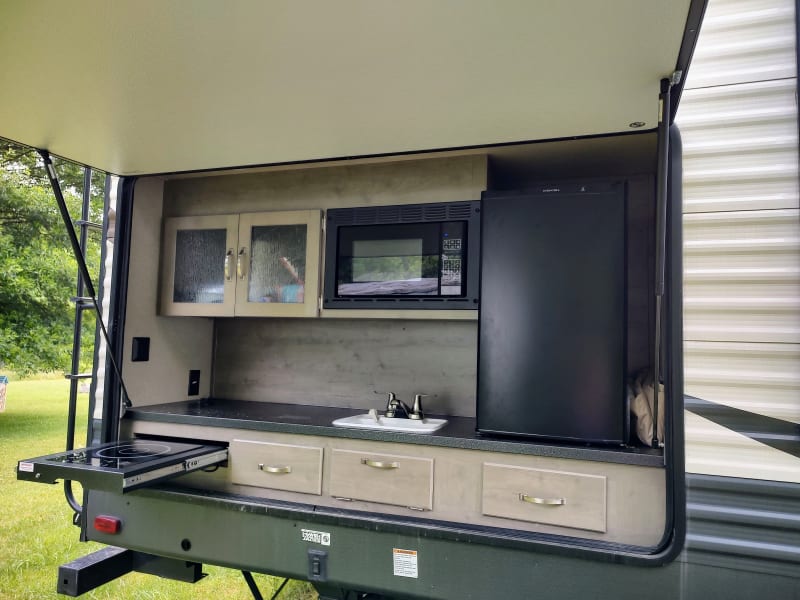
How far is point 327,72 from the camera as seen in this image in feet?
5.50

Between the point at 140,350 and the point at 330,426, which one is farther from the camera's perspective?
the point at 140,350

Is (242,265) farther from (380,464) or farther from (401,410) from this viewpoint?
(380,464)

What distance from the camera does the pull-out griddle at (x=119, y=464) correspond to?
1909 millimetres

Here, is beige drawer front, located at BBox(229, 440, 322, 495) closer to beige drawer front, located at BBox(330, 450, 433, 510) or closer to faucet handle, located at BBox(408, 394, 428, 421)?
beige drawer front, located at BBox(330, 450, 433, 510)

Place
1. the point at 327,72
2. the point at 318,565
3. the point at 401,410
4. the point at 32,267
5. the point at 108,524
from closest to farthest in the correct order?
the point at 327,72 < the point at 318,565 < the point at 108,524 < the point at 401,410 < the point at 32,267

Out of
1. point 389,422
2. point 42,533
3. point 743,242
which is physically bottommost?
point 42,533

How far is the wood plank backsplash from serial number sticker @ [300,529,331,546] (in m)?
0.89

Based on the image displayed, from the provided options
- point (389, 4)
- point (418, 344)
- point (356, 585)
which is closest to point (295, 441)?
point (356, 585)

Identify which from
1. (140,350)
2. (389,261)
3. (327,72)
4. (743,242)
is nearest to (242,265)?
(140,350)

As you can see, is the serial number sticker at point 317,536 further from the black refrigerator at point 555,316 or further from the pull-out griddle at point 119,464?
the black refrigerator at point 555,316

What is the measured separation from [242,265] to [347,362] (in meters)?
0.78

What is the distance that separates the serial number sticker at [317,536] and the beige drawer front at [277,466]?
0.15 metres

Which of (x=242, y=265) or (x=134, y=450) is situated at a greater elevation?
(x=242, y=265)

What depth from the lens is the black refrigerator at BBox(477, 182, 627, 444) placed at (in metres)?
2.00
